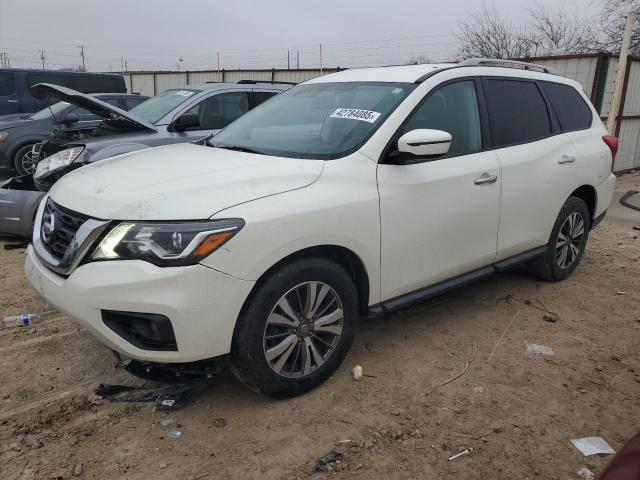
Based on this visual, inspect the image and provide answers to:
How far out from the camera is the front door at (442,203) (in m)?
3.12

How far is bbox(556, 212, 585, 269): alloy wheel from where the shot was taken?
4613 millimetres

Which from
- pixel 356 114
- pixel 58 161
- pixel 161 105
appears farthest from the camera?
pixel 161 105

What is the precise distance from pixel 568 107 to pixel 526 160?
1.07 m

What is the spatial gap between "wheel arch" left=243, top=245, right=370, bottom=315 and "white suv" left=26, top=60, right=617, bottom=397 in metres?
0.01

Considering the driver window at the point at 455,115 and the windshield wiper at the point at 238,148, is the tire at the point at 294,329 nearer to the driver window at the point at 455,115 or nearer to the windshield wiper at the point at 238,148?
the windshield wiper at the point at 238,148

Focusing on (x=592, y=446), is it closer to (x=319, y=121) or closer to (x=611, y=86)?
(x=319, y=121)

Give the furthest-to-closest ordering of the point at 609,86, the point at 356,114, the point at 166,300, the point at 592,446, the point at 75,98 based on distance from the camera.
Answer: the point at 609,86
the point at 75,98
the point at 356,114
the point at 592,446
the point at 166,300

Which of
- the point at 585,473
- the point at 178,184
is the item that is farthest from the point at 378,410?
the point at 178,184

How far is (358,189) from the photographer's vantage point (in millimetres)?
2949

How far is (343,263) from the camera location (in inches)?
120

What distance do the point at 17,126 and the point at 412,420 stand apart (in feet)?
28.8

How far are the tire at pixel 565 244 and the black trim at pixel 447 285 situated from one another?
0.19 metres

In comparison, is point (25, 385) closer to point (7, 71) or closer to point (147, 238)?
point (147, 238)

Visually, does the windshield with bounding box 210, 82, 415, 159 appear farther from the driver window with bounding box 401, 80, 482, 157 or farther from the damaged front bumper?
the damaged front bumper
